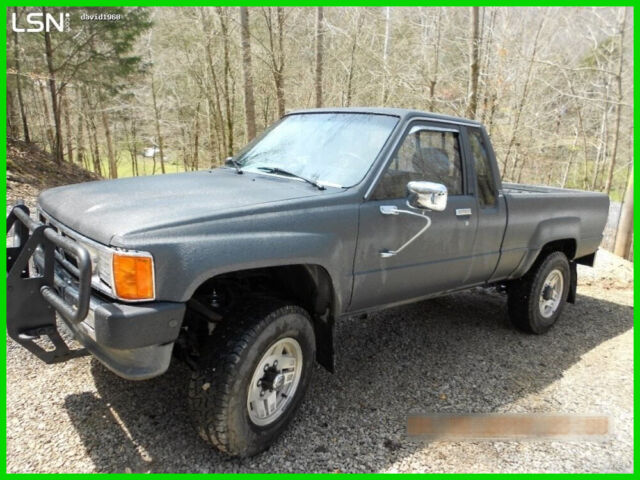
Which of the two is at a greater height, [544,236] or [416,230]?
[416,230]

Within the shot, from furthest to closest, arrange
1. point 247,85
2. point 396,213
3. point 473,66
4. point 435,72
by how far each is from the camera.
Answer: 1. point 435,72
2. point 247,85
3. point 473,66
4. point 396,213

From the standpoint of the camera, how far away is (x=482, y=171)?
4242 mm

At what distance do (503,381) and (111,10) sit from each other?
56.5ft

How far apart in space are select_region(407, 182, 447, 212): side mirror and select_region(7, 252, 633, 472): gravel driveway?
149 cm

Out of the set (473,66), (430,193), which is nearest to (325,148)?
(430,193)

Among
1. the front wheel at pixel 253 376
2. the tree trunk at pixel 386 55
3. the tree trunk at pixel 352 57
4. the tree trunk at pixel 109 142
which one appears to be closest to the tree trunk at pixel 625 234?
the tree trunk at pixel 386 55

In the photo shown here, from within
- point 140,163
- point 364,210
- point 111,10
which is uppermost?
point 111,10

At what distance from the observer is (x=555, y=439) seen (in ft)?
10.9

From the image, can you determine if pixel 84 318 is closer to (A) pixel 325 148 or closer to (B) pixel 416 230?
(A) pixel 325 148

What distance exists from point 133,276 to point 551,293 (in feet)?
14.6

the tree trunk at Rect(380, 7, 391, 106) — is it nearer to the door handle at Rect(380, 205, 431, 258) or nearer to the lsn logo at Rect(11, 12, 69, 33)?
the lsn logo at Rect(11, 12, 69, 33)

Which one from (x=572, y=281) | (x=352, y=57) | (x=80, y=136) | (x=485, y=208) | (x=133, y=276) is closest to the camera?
(x=133, y=276)

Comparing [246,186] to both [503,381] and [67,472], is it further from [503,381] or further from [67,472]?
[503,381]

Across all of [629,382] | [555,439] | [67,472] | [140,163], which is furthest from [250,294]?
[140,163]
